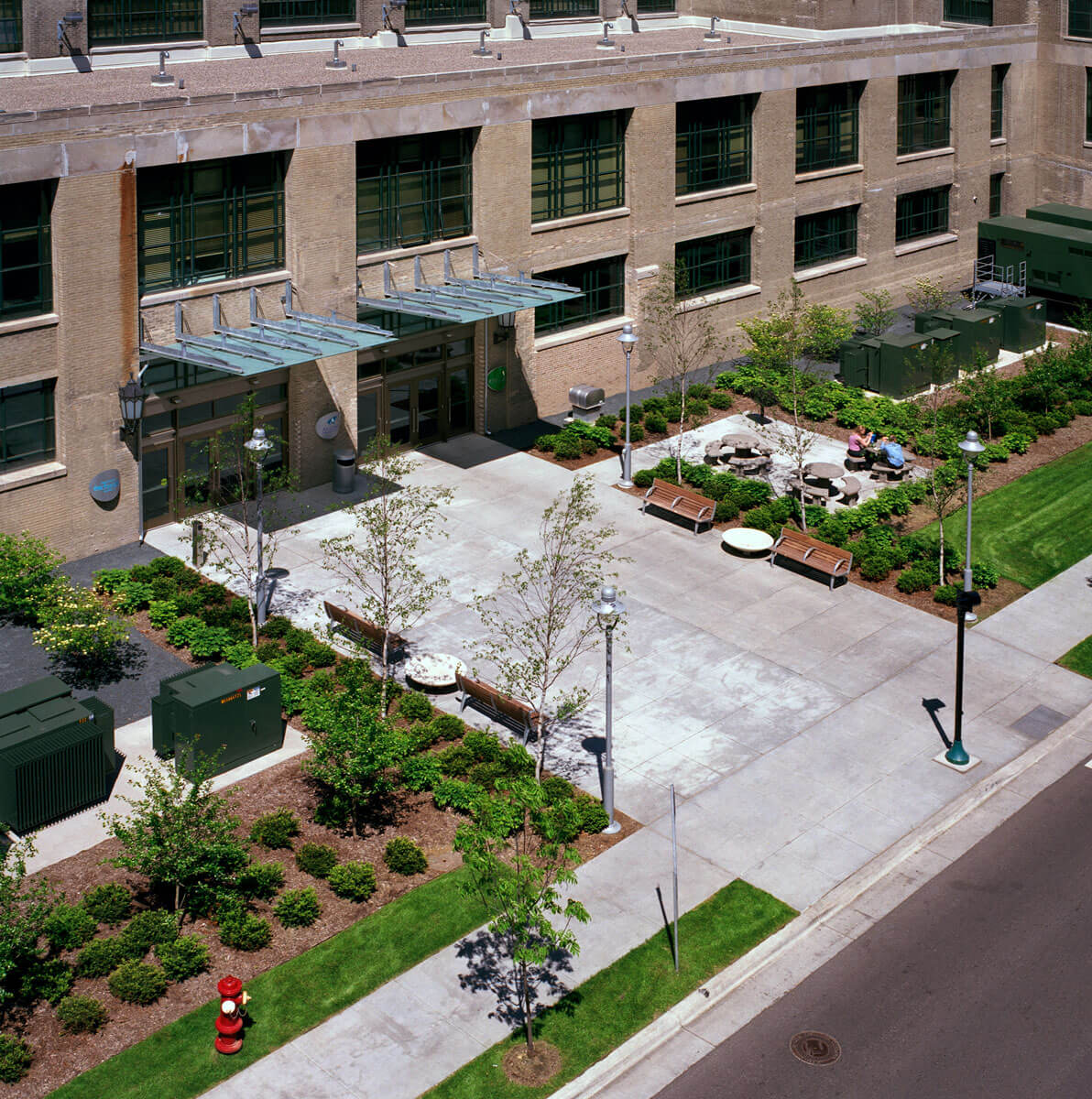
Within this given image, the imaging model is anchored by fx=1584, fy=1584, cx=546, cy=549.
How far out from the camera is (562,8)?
195 feet

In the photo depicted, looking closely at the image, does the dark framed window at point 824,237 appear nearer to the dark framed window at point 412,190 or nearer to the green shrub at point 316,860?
the dark framed window at point 412,190

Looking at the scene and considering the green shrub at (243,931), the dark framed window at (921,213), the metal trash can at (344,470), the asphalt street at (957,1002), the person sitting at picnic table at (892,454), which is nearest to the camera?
the asphalt street at (957,1002)

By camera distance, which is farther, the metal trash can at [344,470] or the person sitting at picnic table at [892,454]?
the person sitting at picnic table at [892,454]

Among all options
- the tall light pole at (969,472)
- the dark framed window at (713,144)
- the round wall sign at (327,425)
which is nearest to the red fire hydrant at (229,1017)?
the tall light pole at (969,472)

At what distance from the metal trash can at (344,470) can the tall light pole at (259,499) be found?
515 centimetres

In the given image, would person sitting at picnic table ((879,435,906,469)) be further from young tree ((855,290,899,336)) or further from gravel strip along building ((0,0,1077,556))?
young tree ((855,290,899,336))

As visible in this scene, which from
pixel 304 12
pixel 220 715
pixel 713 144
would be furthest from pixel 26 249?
pixel 713 144

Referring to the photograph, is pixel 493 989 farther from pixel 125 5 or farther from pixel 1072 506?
pixel 125 5

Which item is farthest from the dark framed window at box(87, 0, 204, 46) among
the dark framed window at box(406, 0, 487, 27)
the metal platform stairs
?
the metal platform stairs

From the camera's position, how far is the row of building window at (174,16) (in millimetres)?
44000

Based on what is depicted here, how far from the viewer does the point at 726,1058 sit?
22094 millimetres

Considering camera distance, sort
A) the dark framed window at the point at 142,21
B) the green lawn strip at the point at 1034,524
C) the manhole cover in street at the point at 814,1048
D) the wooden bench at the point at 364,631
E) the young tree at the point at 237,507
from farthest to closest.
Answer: the dark framed window at the point at 142,21
the green lawn strip at the point at 1034,524
the young tree at the point at 237,507
the wooden bench at the point at 364,631
the manhole cover in street at the point at 814,1048

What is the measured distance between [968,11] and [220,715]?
46.7 m

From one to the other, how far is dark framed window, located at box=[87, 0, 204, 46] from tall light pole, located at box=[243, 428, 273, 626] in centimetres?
1723
